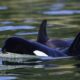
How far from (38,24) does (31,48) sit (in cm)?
509

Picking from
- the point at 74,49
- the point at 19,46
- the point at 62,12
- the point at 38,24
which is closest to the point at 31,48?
the point at 19,46

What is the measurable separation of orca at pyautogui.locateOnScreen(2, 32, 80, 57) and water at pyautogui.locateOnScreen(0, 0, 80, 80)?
11.1 inches

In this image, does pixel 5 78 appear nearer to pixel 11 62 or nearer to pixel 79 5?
pixel 11 62

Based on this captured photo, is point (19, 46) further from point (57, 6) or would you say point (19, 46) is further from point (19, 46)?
point (57, 6)

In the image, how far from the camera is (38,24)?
1686cm

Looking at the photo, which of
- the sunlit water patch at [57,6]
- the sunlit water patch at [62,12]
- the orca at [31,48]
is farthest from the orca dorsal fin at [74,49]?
the sunlit water patch at [57,6]

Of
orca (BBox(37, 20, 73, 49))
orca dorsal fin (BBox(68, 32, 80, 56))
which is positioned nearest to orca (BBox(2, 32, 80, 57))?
orca dorsal fin (BBox(68, 32, 80, 56))

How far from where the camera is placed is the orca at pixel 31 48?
1165 centimetres

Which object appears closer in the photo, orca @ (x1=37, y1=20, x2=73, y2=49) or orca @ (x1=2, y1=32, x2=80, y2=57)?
orca @ (x1=2, y1=32, x2=80, y2=57)

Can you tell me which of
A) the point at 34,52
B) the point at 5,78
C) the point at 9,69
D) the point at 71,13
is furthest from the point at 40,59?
the point at 71,13

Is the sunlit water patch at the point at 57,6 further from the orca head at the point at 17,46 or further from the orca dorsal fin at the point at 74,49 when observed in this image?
the orca head at the point at 17,46

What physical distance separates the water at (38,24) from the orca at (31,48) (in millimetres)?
282

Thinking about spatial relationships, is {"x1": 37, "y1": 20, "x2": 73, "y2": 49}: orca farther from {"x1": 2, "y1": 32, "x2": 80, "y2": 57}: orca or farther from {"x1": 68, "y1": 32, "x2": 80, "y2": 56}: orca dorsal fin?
{"x1": 68, "y1": 32, "x2": 80, "y2": 56}: orca dorsal fin

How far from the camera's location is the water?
34.6 ft
